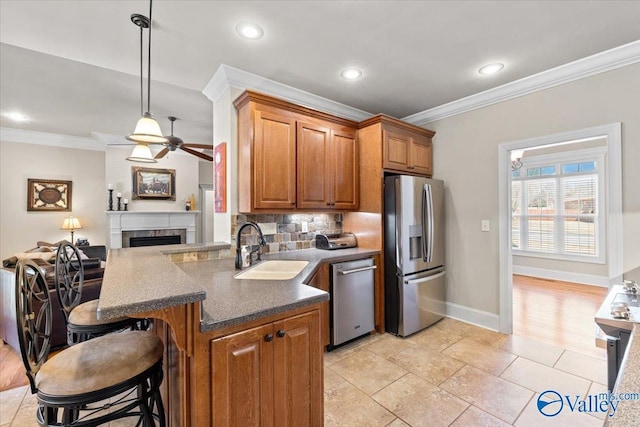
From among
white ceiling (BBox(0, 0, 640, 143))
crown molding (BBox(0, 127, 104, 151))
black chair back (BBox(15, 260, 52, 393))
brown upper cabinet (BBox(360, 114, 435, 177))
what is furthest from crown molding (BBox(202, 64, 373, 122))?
crown molding (BBox(0, 127, 104, 151))

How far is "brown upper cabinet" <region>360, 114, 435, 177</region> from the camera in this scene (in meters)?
3.12

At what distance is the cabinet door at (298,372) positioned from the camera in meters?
1.21

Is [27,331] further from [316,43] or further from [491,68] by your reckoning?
[491,68]

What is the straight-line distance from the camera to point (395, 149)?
126 inches

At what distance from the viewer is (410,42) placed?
2.25 metres

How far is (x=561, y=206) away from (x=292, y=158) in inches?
222

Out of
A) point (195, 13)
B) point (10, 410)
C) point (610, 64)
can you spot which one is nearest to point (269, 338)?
point (195, 13)

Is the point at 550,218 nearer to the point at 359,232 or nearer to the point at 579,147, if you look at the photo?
the point at 579,147

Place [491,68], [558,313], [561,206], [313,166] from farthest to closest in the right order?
[561,206] → [558,313] → [313,166] → [491,68]

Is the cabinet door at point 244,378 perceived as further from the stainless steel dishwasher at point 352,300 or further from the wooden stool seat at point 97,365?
the stainless steel dishwasher at point 352,300

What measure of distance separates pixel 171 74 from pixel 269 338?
2718 mm

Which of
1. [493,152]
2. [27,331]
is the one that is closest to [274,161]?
[27,331]

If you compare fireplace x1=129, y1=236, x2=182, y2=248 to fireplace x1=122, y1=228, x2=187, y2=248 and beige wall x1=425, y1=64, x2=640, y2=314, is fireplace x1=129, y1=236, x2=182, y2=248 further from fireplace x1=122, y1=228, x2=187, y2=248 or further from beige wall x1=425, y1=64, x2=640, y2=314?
beige wall x1=425, y1=64, x2=640, y2=314

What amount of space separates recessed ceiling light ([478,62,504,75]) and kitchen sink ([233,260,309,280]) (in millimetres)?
2422
